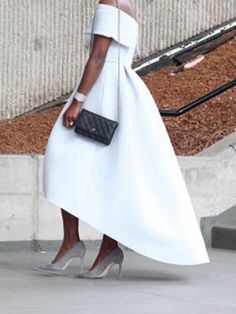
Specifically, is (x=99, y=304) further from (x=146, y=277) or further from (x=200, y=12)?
(x=200, y=12)

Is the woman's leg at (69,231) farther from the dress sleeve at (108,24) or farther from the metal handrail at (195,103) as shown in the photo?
the metal handrail at (195,103)

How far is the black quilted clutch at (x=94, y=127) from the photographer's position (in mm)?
7996

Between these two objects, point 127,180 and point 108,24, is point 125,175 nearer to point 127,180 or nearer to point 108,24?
point 127,180

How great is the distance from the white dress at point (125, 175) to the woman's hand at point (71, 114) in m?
0.05

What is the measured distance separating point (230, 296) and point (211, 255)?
2.12 m

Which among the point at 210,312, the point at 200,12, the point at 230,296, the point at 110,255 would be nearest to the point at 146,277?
the point at 110,255

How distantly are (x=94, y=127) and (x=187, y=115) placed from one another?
13.5ft

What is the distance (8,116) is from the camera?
497 inches

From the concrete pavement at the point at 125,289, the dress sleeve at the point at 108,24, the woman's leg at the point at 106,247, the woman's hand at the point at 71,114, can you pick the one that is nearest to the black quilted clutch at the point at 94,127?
the woman's hand at the point at 71,114

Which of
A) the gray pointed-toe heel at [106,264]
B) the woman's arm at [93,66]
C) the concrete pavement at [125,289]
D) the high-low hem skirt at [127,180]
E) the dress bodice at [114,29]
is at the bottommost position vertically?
the concrete pavement at [125,289]

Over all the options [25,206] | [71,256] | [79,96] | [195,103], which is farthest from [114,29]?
[195,103]

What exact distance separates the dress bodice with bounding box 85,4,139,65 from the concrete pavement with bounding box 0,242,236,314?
5.11 feet

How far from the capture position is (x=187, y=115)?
12.0 meters

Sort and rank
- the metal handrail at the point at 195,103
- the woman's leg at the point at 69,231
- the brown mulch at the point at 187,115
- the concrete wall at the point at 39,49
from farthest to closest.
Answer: the concrete wall at the point at 39,49, the brown mulch at the point at 187,115, the metal handrail at the point at 195,103, the woman's leg at the point at 69,231
